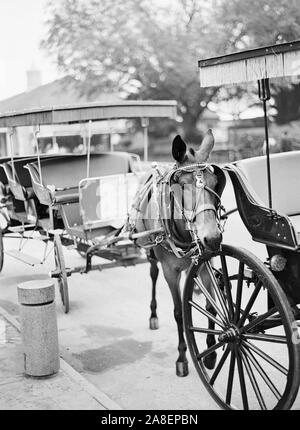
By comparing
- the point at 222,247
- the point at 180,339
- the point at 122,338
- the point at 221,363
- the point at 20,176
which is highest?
the point at 20,176

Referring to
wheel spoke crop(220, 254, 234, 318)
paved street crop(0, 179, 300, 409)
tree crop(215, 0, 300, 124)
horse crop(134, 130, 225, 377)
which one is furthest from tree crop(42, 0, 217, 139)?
wheel spoke crop(220, 254, 234, 318)

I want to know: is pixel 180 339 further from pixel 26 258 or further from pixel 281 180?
pixel 26 258

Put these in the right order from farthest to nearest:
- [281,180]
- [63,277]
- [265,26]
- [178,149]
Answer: [265,26] < [63,277] < [281,180] < [178,149]

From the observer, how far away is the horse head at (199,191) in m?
4.14

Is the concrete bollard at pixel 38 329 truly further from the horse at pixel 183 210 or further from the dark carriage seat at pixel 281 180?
the dark carriage seat at pixel 281 180

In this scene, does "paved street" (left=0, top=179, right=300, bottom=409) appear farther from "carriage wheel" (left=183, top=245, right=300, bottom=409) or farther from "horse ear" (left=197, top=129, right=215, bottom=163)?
"horse ear" (left=197, top=129, right=215, bottom=163)

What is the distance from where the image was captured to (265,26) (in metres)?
23.0

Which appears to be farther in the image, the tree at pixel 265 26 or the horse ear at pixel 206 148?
the tree at pixel 265 26

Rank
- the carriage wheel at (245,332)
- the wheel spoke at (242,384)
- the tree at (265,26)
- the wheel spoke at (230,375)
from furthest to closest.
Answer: the tree at (265,26)
the wheel spoke at (230,375)
the wheel spoke at (242,384)
the carriage wheel at (245,332)

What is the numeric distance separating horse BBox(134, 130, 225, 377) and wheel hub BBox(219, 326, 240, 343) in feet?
1.85

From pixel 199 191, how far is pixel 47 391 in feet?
6.59

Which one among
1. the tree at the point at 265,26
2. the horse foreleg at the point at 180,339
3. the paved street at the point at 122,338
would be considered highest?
the tree at the point at 265,26

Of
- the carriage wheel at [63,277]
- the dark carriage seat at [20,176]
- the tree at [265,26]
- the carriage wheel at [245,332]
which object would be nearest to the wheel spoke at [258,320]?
the carriage wheel at [245,332]

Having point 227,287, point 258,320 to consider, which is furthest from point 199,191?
point 258,320
